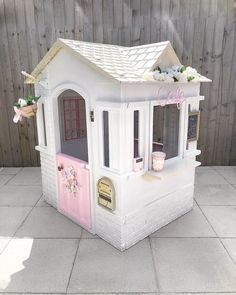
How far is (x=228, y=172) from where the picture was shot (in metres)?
6.68

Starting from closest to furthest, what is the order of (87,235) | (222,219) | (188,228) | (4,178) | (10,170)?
1. (87,235)
2. (188,228)
3. (222,219)
4. (4,178)
5. (10,170)

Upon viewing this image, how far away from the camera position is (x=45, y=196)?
5.14 meters

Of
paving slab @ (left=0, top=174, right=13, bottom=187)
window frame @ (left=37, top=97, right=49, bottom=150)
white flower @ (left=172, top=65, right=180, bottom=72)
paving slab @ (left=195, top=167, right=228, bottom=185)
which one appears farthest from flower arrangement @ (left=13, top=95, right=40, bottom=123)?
paving slab @ (left=195, top=167, right=228, bottom=185)

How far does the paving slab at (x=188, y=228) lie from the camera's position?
4055 mm

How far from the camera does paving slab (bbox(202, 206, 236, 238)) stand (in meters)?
4.10

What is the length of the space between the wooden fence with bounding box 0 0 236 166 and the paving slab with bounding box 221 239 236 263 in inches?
150

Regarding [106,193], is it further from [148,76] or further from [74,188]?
[148,76]

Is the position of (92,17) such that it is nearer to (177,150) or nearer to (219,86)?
(219,86)

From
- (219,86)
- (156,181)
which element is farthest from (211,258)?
(219,86)

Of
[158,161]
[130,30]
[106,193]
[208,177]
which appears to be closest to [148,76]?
[158,161]

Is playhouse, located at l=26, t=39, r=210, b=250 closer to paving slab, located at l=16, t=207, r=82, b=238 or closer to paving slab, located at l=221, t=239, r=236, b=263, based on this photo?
paving slab, located at l=16, t=207, r=82, b=238

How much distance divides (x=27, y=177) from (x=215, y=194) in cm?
442

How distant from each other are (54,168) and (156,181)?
1857 millimetres

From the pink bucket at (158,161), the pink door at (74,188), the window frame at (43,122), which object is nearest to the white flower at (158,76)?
the pink bucket at (158,161)
